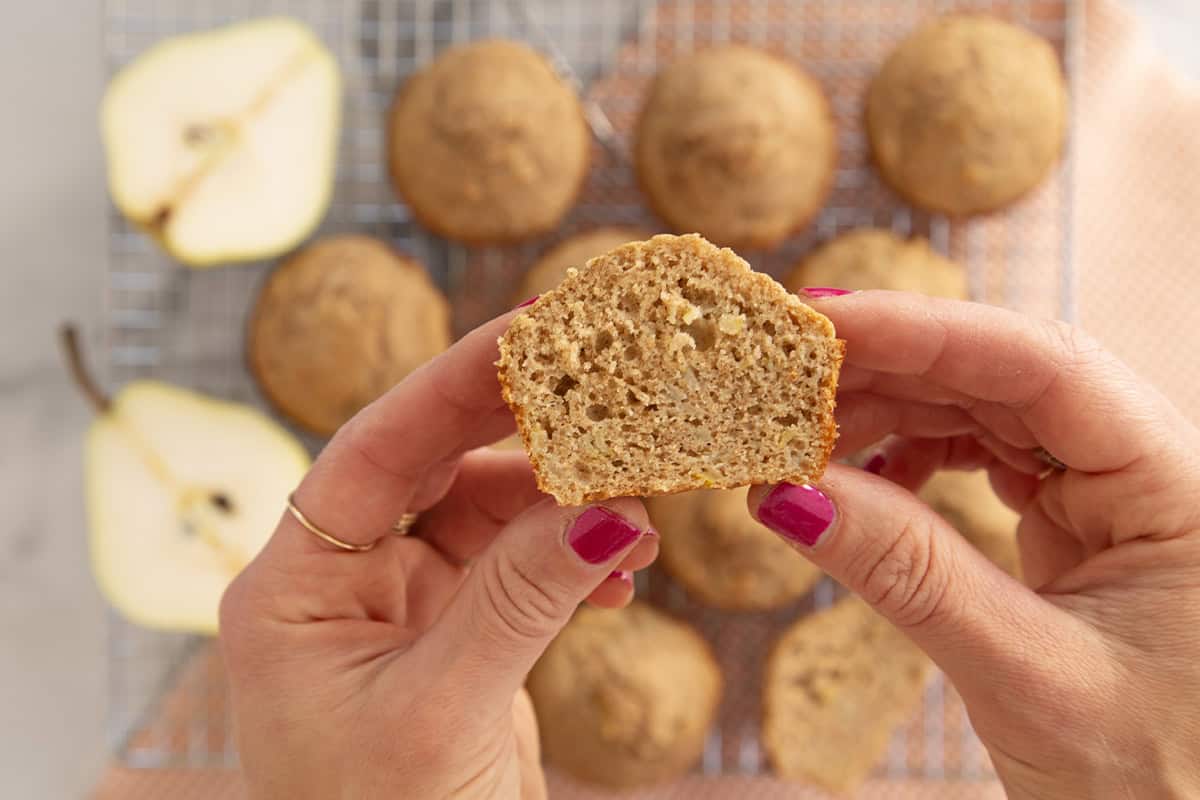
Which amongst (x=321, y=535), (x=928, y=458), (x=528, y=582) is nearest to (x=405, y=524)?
(x=321, y=535)

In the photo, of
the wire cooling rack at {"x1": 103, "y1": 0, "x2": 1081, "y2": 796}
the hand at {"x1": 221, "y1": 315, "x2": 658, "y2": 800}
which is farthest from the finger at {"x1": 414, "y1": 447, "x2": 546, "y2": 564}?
the wire cooling rack at {"x1": 103, "y1": 0, "x2": 1081, "y2": 796}

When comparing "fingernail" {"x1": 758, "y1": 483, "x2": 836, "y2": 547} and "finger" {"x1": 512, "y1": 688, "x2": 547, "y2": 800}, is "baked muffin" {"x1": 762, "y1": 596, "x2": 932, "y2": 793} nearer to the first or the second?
"finger" {"x1": 512, "y1": 688, "x2": 547, "y2": 800}

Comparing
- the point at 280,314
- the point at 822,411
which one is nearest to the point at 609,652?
the point at 280,314

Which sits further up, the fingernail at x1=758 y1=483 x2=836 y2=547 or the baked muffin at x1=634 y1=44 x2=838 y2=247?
the baked muffin at x1=634 y1=44 x2=838 y2=247

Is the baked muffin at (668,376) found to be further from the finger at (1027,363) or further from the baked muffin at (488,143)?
the baked muffin at (488,143)

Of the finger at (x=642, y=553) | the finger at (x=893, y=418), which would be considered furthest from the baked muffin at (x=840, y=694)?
the finger at (x=642, y=553)

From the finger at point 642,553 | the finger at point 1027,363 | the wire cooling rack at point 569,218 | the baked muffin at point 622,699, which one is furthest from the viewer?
the wire cooling rack at point 569,218
